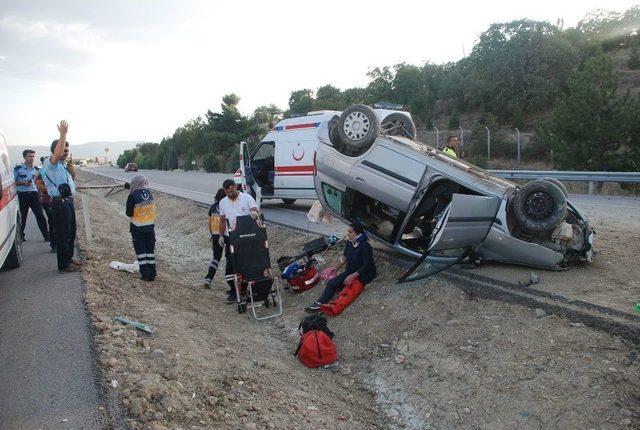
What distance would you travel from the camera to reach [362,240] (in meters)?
6.96

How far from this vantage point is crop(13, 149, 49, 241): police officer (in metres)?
9.50

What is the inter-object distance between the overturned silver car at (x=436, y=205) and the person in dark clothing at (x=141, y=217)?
8.89 feet

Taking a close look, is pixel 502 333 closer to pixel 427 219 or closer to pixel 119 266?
pixel 427 219

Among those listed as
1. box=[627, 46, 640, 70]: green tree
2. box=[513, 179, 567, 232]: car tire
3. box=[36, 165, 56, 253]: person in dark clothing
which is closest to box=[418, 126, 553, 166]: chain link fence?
box=[627, 46, 640, 70]: green tree

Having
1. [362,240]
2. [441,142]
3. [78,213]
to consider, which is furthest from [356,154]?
[441,142]

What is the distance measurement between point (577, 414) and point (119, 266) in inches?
256

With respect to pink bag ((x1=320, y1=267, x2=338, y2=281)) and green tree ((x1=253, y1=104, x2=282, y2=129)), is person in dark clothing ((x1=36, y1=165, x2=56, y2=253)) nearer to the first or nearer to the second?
pink bag ((x1=320, y1=267, x2=338, y2=281))

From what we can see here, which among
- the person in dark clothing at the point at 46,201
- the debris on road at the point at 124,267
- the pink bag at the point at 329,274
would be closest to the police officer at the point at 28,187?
the person in dark clothing at the point at 46,201

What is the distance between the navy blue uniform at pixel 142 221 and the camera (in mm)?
7129

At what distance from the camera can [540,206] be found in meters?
6.12

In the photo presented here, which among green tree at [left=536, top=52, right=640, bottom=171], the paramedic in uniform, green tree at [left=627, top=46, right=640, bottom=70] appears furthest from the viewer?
green tree at [left=627, top=46, right=640, bottom=70]

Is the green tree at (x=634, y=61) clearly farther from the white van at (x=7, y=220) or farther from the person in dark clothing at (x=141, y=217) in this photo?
the white van at (x=7, y=220)

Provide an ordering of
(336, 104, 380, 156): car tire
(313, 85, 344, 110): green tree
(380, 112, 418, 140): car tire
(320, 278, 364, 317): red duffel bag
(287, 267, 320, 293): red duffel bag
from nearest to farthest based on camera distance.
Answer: (320, 278, 364, 317): red duffel bag < (336, 104, 380, 156): car tire < (287, 267, 320, 293): red duffel bag < (380, 112, 418, 140): car tire < (313, 85, 344, 110): green tree

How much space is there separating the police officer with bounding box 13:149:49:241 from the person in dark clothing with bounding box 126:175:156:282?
362cm
